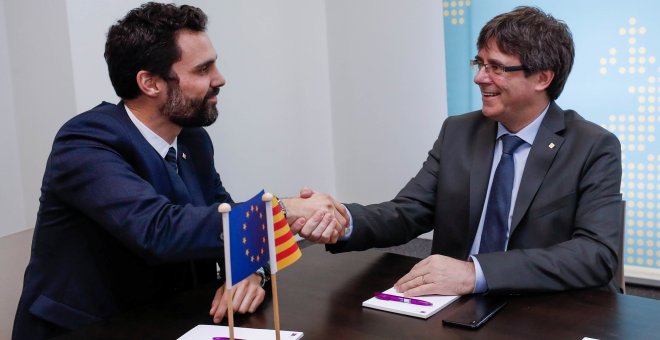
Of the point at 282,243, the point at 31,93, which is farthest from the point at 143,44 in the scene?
the point at 31,93

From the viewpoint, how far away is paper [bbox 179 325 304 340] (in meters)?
1.53

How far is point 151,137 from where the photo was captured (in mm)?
2145

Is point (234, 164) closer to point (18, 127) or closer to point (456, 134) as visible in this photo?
point (18, 127)

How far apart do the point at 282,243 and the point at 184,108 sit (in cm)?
77

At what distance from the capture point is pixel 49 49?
12.3 feet

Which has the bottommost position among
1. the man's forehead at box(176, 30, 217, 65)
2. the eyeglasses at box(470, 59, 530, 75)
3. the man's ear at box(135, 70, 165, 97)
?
the eyeglasses at box(470, 59, 530, 75)

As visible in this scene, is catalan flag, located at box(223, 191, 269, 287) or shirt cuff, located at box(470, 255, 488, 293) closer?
catalan flag, located at box(223, 191, 269, 287)

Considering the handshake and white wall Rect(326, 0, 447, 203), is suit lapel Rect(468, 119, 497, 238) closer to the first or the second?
the handshake

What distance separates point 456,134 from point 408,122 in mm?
2771

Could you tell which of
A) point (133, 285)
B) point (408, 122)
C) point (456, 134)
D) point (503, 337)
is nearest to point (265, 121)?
point (408, 122)

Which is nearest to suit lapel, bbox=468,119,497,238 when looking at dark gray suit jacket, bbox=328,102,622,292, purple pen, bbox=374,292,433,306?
dark gray suit jacket, bbox=328,102,622,292

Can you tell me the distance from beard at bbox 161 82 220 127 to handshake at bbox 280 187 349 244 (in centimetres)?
42

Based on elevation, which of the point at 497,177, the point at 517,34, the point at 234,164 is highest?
the point at 517,34

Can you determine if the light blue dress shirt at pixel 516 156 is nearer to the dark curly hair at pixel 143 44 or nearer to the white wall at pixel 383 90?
the dark curly hair at pixel 143 44
